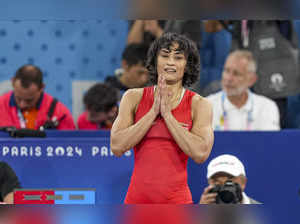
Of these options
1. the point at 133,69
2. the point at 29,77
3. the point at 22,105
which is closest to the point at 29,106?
the point at 22,105

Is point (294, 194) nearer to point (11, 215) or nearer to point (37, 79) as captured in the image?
point (37, 79)

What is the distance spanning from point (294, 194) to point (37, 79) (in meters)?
1.96

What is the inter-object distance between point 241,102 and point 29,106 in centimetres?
155

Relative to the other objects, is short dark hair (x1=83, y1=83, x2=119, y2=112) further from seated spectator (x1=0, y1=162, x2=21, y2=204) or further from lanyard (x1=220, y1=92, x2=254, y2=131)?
seated spectator (x1=0, y1=162, x2=21, y2=204)

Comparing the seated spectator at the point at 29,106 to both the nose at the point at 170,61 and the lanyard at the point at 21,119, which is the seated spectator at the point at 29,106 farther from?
the nose at the point at 170,61

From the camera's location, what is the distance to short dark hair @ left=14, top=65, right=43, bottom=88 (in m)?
3.45

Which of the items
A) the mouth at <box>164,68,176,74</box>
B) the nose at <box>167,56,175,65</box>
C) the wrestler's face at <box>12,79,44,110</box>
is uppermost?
the wrestler's face at <box>12,79,44,110</box>

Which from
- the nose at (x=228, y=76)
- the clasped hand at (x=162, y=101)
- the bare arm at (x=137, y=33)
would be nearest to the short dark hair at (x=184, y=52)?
the clasped hand at (x=162, y=101)

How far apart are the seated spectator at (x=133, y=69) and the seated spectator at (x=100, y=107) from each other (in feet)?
0.41

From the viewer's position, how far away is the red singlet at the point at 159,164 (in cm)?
117

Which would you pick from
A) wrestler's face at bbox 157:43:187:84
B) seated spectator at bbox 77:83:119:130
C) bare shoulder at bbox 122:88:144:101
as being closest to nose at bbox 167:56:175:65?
wrestler's face at bbox 157:43:187:84

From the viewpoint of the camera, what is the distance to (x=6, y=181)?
6.52 feet

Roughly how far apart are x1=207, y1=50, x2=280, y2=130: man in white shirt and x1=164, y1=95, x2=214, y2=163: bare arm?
79.7 inches

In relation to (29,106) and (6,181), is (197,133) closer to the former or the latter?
(6,181)
